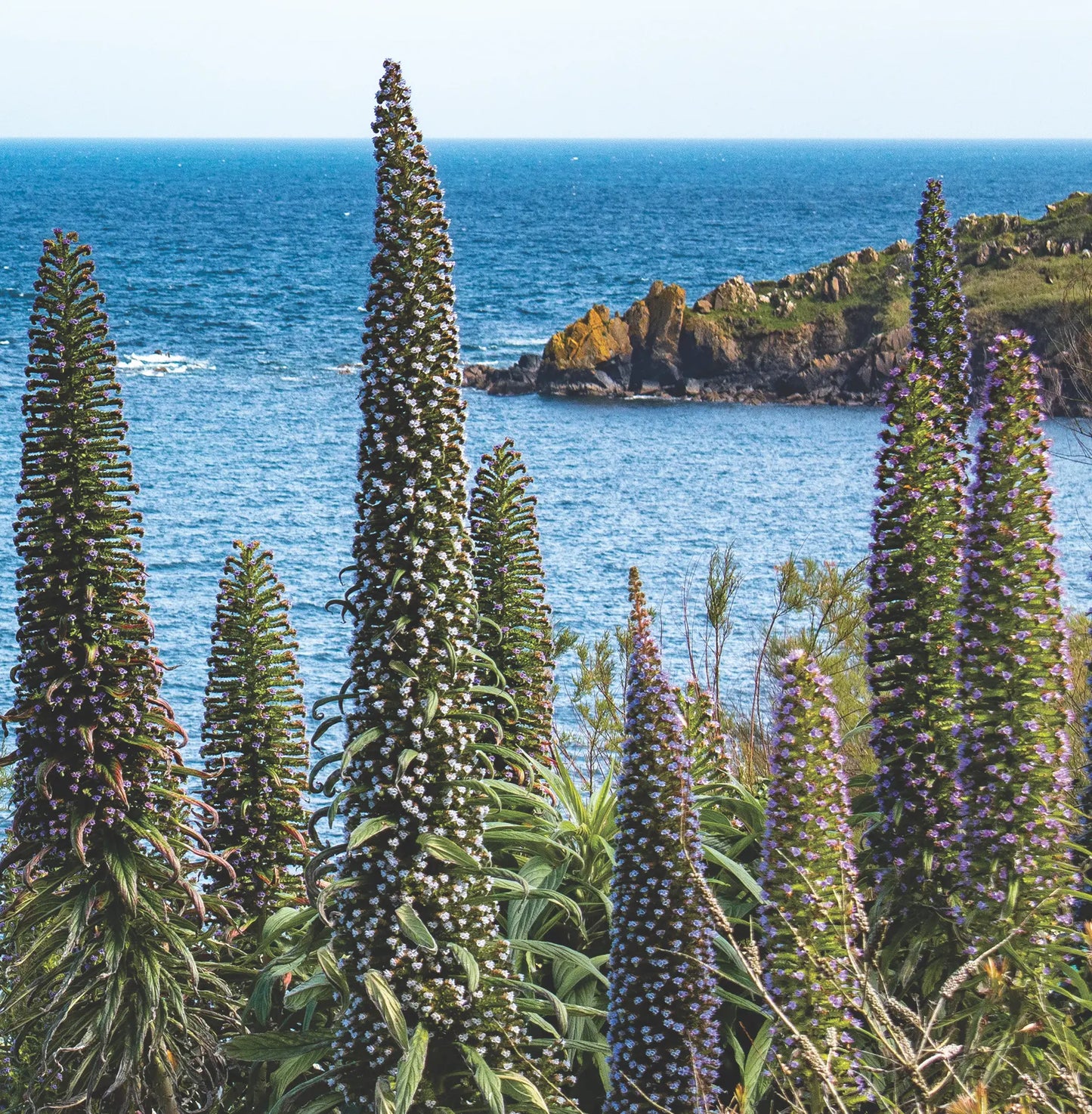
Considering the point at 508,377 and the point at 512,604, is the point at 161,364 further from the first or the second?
the point at 512,604

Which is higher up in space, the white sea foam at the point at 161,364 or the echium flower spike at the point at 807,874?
the echium flower spike at the point at 807,874

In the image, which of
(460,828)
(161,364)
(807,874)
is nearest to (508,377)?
(161,364)

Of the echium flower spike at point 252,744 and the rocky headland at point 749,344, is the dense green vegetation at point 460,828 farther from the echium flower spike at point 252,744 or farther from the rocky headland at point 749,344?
the rocky headland at point 749,344

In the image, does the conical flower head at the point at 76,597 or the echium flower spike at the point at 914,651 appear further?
the echium flower spike at the point at 914,651

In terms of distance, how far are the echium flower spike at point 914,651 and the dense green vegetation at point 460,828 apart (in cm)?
2

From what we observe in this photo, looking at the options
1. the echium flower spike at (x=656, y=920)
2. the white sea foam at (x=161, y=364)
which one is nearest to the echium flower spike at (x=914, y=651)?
the echium flower spike at (x=656, y=920)

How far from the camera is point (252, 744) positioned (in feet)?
22.6

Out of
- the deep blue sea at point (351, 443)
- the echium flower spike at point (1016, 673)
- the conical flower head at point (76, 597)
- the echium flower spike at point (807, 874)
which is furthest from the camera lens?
the deep blue sea at point (351, 443)

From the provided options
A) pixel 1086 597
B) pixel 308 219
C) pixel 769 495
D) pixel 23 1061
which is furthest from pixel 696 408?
pixel 308 219

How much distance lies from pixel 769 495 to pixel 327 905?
4247cm

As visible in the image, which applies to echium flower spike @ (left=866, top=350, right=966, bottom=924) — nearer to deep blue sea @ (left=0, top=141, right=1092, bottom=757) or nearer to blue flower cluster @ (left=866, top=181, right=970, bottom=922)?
blue flower cluster @ (left=866, top=181, right=970, bottom=922)

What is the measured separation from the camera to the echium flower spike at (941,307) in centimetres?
695

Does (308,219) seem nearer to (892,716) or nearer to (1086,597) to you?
(1086,597)

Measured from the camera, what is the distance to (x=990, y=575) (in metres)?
5.52
